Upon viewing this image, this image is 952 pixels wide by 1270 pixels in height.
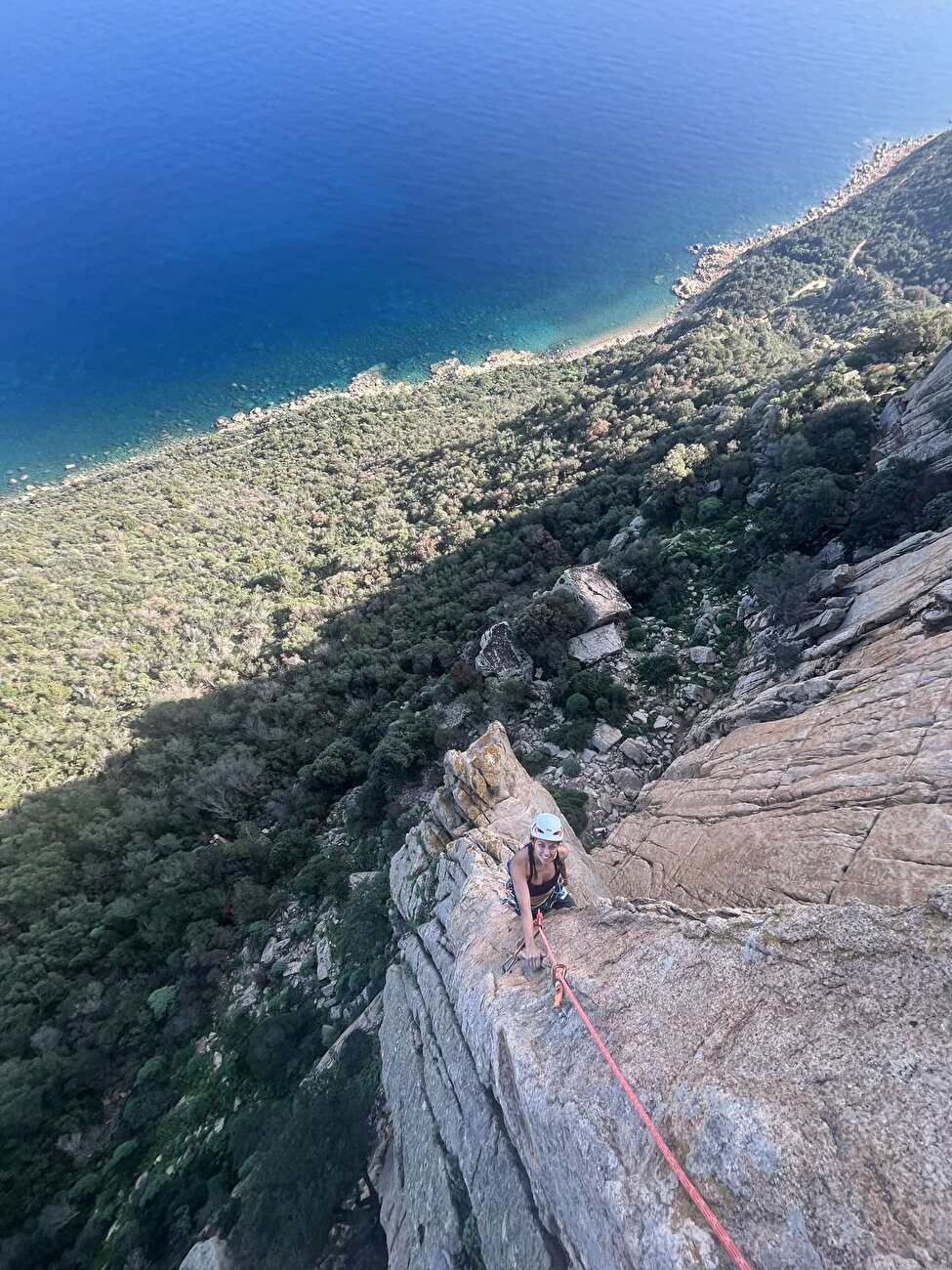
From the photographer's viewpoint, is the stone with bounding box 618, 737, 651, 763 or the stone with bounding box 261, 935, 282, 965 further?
the stone with bounding box 261, 935, 282, 965

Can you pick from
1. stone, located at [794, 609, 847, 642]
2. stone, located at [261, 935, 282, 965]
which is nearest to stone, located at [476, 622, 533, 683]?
stone, located at [794, 609, 847, 642]

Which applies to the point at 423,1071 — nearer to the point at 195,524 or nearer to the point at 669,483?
the point at 669,483

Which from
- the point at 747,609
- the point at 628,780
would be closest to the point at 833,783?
the point at 628,780

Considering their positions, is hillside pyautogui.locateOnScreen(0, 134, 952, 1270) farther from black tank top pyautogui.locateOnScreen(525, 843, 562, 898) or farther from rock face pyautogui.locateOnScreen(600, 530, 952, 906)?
black tank top pyautogui.locateOnScreen(525, 843, 562, 898)

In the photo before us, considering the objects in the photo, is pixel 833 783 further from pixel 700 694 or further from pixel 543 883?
pixel 700 694

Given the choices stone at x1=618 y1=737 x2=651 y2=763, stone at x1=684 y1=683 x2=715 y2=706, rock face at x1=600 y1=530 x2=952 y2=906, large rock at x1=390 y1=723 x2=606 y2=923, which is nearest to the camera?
rock face at x1=600 y1=530 x2=952 y2=906

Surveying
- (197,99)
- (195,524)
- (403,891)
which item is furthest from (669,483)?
(197,99)

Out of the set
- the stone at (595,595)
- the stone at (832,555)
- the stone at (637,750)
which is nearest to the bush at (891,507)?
the stone at (832,555)
